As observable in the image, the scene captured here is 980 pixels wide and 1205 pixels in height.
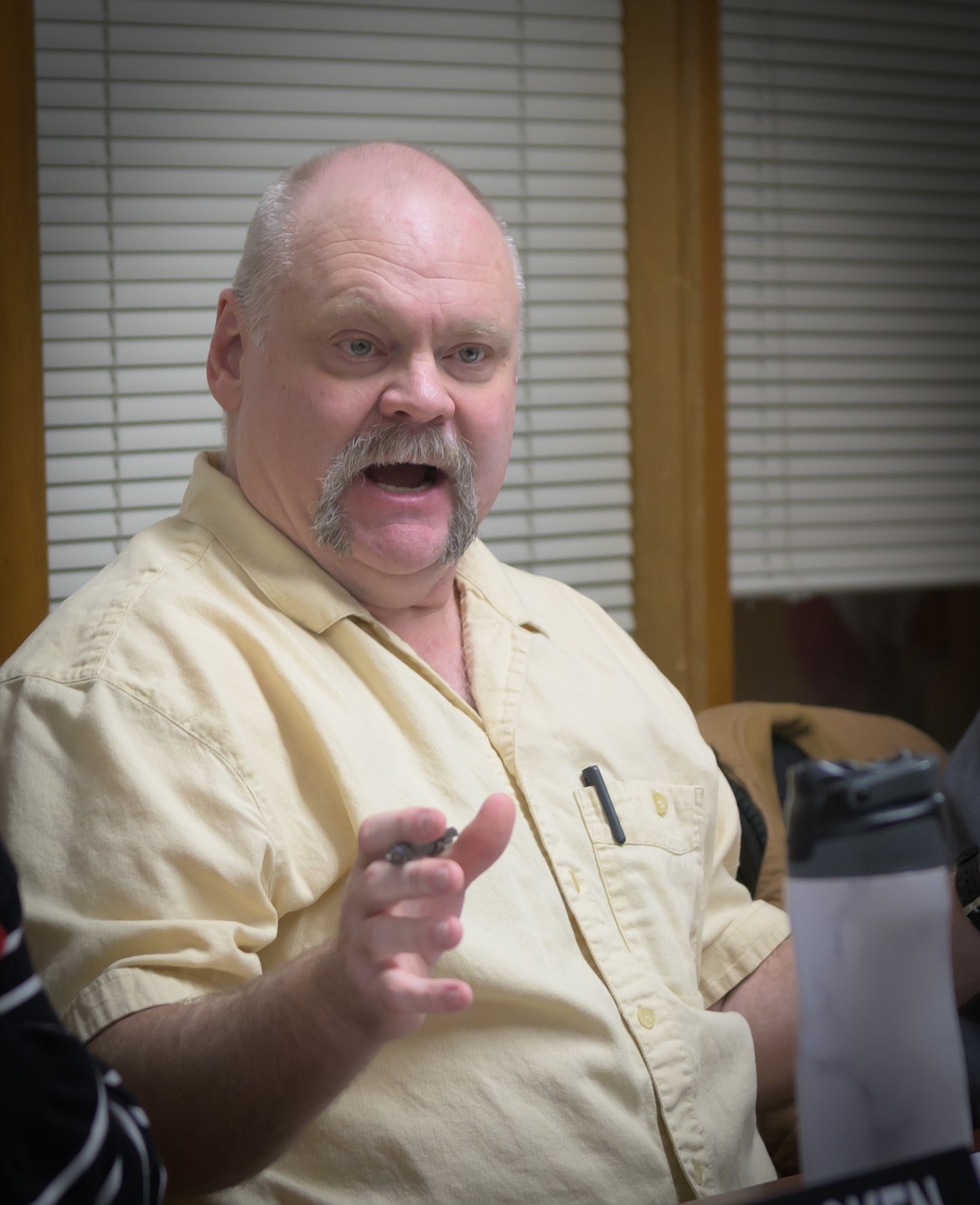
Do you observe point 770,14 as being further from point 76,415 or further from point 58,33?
point 76,415

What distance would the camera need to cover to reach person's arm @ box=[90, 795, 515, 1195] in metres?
0.73

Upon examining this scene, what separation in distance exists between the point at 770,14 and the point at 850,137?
0.30 metres

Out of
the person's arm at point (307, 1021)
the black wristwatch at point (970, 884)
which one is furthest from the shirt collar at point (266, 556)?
the black wristwatch at point (970, 884)

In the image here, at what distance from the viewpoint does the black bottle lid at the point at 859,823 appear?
2.08ft

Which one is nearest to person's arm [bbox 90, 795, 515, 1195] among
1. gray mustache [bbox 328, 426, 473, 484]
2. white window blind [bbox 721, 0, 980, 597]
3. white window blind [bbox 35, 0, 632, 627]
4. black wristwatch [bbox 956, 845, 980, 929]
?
gray mustache [bbox 328, 426, 473, 484]

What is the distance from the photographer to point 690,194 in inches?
96.7

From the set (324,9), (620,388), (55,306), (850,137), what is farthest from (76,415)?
(850,137)

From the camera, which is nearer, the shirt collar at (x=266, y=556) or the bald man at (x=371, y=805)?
the bald man at (x=371, y=805)

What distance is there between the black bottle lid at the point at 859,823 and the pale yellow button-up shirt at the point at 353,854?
53cm

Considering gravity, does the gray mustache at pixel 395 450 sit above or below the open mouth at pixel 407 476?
above

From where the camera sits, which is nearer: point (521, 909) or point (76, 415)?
point (521, 909)

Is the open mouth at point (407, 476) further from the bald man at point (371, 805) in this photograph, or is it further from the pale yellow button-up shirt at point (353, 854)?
the pale yellow button-up shirt at point (353, 854)

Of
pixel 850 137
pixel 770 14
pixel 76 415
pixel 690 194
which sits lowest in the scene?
pixel 76 415

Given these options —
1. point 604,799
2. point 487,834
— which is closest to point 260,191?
point 604,799
